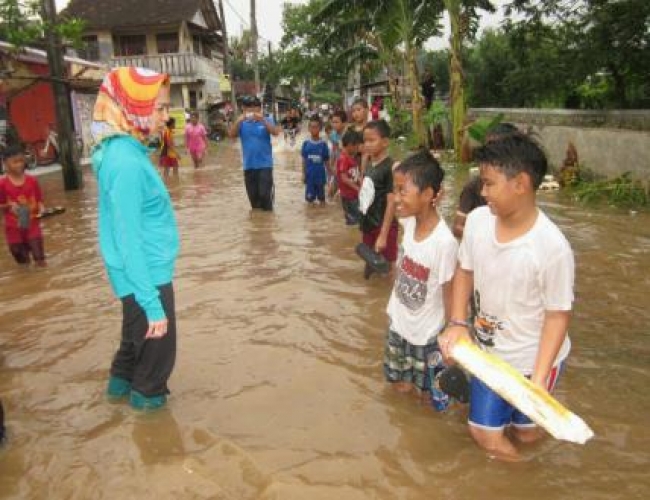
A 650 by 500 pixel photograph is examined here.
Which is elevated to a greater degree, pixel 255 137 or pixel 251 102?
pixel 251 102

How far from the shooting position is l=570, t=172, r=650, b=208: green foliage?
9.27 meters

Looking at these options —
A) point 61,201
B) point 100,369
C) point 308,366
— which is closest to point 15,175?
point 100,369

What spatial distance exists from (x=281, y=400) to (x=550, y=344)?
175 cm

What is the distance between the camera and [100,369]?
4305mm

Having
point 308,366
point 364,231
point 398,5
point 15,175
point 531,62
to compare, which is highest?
point 398,5

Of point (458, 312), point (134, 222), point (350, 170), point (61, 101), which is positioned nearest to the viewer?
point (458, 312)

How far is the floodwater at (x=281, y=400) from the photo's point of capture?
295 cm

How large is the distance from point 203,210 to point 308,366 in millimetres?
6783

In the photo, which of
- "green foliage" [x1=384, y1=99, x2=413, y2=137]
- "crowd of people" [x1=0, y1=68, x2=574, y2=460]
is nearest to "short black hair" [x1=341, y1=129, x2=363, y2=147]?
"crowd of people" [x1=0, y1=68, x2=574, y2=460]

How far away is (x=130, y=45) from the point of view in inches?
1332

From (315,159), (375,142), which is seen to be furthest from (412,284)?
(315,159)

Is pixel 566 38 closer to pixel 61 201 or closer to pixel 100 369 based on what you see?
pixel 61 201

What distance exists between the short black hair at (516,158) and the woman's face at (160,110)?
1.67 m

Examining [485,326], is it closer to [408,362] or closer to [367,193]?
[408,362]
